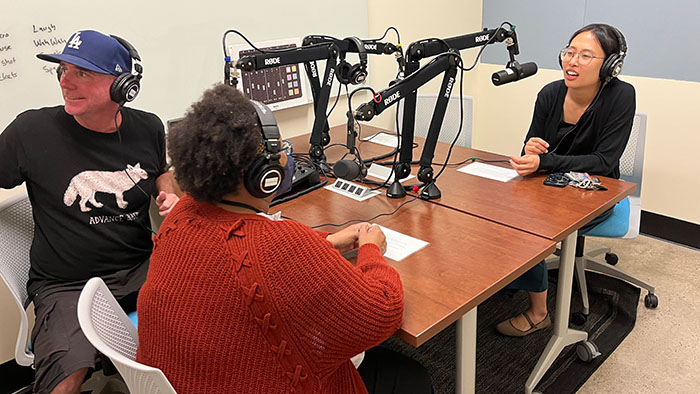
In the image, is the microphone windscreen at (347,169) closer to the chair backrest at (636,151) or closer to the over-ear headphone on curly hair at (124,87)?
the over-ear headphone on curly hair at (124,87)

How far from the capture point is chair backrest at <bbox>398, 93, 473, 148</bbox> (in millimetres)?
2838

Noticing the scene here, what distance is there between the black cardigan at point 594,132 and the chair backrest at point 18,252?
6.14ft

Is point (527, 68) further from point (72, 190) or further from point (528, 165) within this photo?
point (72, 190)

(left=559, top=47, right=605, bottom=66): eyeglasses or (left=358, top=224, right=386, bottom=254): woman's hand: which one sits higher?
(left=559, top=47, right=605, bottom=66): eyeglasses

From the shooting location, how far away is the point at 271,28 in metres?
2.63

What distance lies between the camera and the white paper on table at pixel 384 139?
2623 mm

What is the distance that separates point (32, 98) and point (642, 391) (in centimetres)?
254

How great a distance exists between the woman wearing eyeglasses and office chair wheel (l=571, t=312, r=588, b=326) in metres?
0.15

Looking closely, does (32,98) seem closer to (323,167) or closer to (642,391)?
(323,167)

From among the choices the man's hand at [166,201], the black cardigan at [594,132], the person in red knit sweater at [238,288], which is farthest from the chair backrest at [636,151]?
the man's hand at [166,201]

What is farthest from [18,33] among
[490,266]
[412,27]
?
[412,27]

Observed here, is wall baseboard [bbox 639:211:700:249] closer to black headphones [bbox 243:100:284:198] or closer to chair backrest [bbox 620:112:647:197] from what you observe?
chair backrest [bbox 620:112:647:197]

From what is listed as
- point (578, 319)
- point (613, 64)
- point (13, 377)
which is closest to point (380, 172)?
point (613, 64)

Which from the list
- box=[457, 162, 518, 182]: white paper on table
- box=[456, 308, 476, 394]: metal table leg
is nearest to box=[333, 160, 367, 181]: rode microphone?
box=[457, 162, 518, 182]: white paper on table
